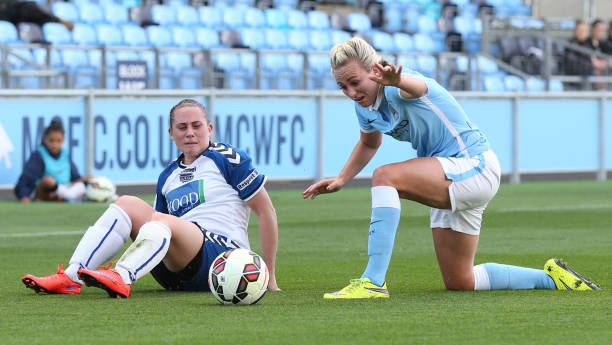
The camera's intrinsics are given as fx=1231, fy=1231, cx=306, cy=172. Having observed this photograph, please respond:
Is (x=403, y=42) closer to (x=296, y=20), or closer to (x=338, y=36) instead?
(x=338, y=36)

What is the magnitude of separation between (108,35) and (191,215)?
14231 mm

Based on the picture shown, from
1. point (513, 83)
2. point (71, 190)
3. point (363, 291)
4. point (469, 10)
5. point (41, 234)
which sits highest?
point (469, 10)

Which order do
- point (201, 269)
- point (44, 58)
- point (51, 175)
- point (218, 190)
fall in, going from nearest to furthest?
point (201, 269), point (218, 190), point (51, 175), point (44, 58)

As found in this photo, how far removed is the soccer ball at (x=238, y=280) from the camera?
20.5ft

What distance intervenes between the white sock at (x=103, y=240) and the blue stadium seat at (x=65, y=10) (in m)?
14.9

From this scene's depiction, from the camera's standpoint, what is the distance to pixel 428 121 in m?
6.68

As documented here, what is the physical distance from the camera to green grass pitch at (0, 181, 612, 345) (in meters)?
5.18

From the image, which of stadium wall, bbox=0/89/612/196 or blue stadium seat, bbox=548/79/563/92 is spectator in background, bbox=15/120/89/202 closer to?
stadium wall, bbox=0/89/612/196

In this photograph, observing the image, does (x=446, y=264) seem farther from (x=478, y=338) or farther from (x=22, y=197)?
(x=22, y=197)

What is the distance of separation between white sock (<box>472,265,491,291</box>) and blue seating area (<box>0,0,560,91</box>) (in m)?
11.6

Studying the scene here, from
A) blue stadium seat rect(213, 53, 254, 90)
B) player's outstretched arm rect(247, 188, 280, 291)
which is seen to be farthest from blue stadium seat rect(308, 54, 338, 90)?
player's outstretched arm rect(247, 188, 280, 291)

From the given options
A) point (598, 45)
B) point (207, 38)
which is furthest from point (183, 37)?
point (598, 45)

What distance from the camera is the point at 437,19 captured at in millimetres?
27109

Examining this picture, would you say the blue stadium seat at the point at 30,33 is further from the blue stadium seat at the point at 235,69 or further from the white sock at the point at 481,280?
the white sock at the point at 481,280
